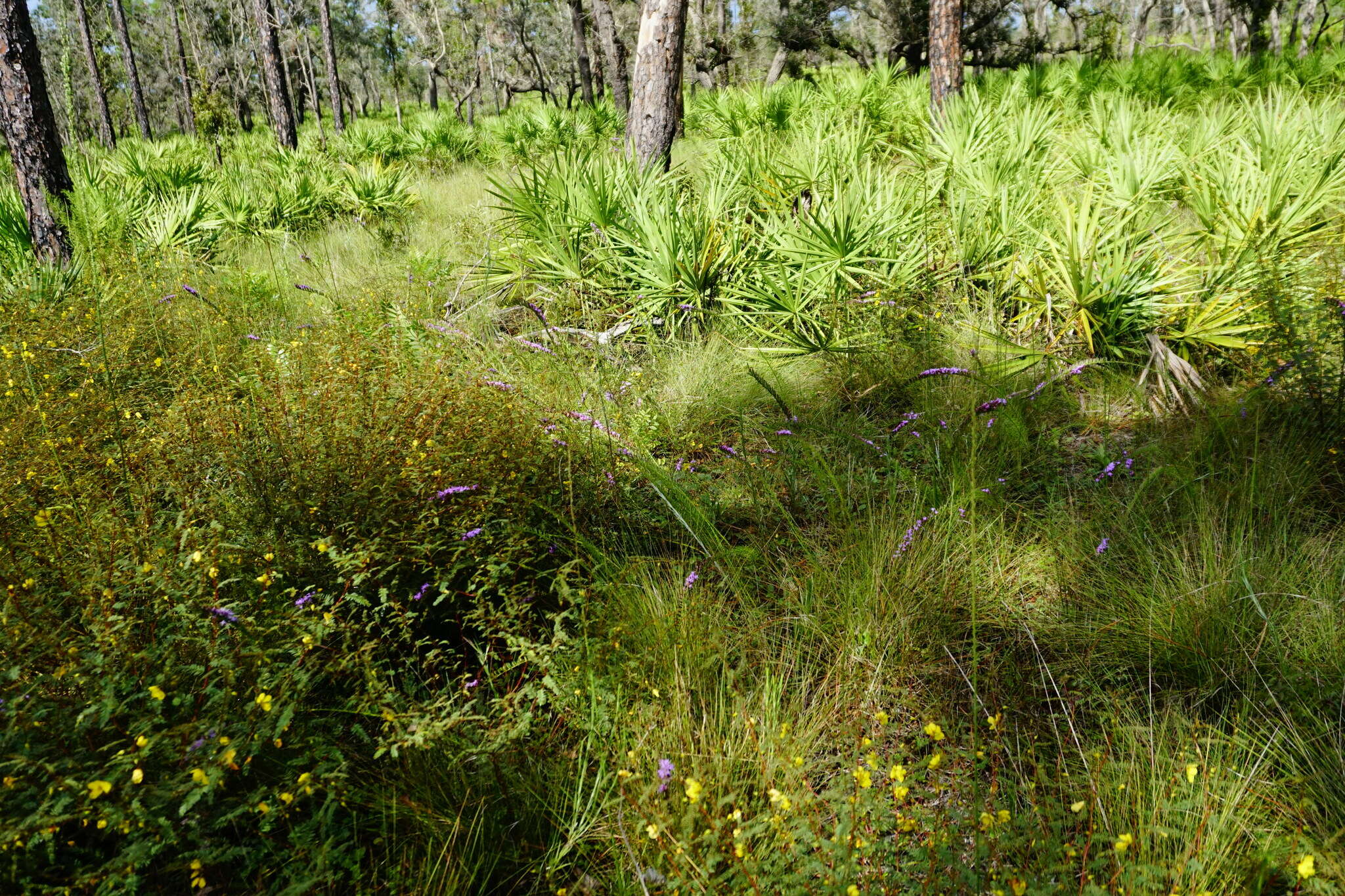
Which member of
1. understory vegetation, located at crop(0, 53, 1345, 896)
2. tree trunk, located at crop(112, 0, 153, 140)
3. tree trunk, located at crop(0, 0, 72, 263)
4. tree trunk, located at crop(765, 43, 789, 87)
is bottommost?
understory vegetation, located at crop(0, 53, 1345, 896)

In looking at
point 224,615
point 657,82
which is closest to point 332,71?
point 657,82

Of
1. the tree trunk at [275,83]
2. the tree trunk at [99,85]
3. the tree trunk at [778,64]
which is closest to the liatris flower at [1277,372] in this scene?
the tree trunk at [275,83]

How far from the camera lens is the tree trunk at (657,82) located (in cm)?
653

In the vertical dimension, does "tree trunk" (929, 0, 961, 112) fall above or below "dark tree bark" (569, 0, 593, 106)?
below

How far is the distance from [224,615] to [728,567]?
4.44 feet

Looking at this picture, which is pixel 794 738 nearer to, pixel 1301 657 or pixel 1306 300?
pixel 1301 657

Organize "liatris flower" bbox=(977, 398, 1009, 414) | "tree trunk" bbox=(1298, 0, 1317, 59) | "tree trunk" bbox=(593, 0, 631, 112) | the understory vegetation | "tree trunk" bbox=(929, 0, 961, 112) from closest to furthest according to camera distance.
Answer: the understory vegetation → "liatris flower" bbox=(977, 398, 1009, 414) → "tree trunk" bbox=(929, 0, 961, 112) → "tree trunk" bbox=(593, 0, 631, 112) → "tree trunk" bbox=(1298, 0, 1317, 59)

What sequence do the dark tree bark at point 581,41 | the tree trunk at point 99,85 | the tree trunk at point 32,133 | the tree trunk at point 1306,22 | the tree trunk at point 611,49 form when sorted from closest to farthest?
the tree trunk at point 32,133
the tree trunk at point 611,49
the dark tree bark at point 581,41
the tree trunk at point 1306,22
the tree trunk at point 99,85

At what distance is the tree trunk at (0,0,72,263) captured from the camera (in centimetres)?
553

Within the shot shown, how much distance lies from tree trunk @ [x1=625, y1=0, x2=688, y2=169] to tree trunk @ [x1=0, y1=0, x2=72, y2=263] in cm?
449

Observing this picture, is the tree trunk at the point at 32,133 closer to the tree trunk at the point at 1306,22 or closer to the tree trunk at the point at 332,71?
the tree trunk at the point at 332,71

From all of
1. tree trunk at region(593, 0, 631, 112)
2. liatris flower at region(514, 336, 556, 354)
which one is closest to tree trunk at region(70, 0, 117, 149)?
tree trunk at region(593, 0, 631, 112)

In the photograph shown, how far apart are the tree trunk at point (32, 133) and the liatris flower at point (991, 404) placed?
652 centimetres

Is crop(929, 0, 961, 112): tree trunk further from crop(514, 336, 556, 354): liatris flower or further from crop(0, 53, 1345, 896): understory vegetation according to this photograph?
crop(514, 336, 556, 354): liatris flower
